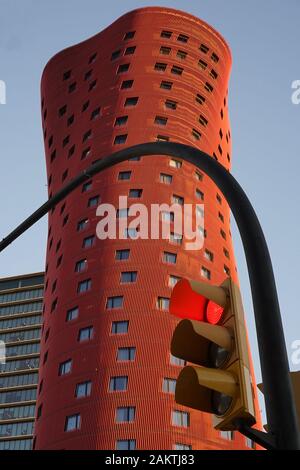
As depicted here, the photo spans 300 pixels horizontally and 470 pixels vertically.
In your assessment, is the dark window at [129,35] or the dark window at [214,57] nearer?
the dark window at [129,35]

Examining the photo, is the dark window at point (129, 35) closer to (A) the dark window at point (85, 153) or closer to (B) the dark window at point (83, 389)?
(A) the dark window at point (85, 153)

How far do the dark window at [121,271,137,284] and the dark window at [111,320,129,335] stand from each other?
10.6ft

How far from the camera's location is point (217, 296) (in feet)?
9.84

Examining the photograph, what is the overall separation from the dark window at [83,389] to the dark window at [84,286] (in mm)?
7148

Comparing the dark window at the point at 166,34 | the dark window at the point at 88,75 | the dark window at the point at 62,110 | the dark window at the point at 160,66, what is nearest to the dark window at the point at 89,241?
the dark window at the point at 62,110

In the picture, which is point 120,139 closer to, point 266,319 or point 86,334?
point 86,334

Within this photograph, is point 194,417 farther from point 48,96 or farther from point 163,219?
point 48,96

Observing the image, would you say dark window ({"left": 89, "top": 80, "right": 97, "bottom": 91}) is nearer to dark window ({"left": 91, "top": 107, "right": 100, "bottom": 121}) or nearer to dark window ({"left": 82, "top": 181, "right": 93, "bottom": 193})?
dark window ({"left": 91, "top": 107, "right": 100, "bottom": 121})

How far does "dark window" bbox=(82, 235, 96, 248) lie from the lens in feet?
149

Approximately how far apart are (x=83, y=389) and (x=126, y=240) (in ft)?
37.0

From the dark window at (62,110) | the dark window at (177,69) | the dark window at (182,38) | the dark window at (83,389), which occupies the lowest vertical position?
the dark window at (83,389)

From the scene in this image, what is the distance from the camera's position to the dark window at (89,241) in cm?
4538

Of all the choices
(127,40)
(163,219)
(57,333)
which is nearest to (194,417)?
(57,333)

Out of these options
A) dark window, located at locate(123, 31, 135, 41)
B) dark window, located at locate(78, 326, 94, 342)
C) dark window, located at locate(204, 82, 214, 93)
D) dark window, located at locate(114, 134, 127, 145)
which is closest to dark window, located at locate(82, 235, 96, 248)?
dark window, located at locate(78, 326, 94, 342)
